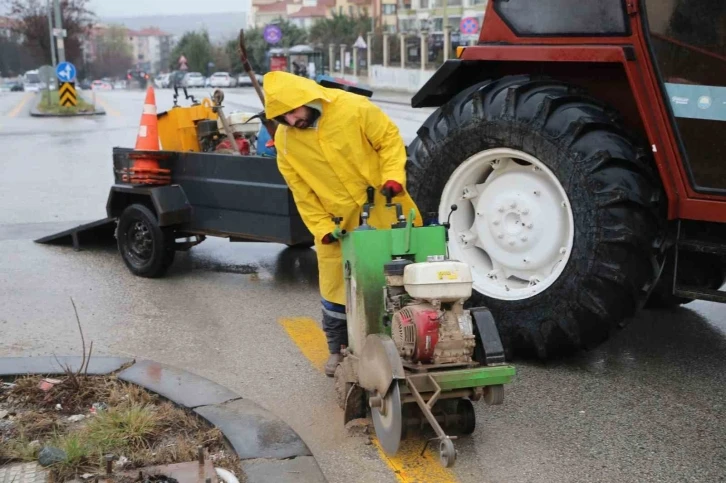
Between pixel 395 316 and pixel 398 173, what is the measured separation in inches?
34.3

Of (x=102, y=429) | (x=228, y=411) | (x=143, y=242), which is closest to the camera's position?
(x=102, y=429)

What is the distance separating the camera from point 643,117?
480 cm

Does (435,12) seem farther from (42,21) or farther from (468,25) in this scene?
(468,25)

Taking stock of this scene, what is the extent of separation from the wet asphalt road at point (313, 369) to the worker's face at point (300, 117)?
1.44m

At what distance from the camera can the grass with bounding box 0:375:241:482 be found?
149 inches

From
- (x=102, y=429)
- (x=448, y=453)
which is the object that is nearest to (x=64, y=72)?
(x=102, y=429)

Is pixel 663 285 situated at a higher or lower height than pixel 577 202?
lower

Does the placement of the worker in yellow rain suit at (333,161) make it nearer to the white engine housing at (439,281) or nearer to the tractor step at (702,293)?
the white engine housing at (439,281)

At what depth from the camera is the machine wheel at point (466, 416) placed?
4.14 metres

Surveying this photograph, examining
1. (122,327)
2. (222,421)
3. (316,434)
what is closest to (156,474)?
(222,421)

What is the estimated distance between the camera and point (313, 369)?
5207mm

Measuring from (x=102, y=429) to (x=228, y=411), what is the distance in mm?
616

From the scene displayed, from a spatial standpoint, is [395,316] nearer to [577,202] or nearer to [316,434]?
[316,434]

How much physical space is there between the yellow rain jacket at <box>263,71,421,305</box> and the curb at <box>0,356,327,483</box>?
2.70ft
